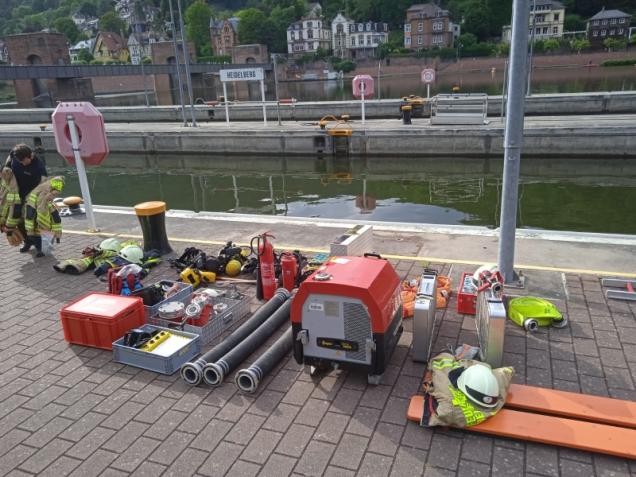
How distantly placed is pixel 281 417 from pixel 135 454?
1189 millimetres

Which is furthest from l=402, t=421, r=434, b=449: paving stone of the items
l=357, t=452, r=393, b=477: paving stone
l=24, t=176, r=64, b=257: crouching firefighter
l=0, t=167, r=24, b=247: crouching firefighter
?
l=0, t=167, r=24, b=247: crouching firefighter

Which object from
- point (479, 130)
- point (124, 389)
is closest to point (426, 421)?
point (124, 389)

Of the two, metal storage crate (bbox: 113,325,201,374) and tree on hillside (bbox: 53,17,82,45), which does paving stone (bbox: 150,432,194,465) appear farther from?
tree on hillside (bbox: 53,17,82,45)

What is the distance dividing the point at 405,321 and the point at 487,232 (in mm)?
3361

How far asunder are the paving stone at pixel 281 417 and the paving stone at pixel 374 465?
29.6 inches

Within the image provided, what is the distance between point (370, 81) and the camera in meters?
24.6

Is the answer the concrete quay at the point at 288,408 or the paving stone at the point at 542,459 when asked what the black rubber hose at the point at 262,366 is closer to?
the concrete quay at the point at 288,408

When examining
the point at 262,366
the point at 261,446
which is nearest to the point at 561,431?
the point at 261,446

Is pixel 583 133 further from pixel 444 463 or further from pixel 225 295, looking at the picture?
pixel 444 463

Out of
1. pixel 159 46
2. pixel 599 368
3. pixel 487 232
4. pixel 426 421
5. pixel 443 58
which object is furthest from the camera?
pixel 443 58

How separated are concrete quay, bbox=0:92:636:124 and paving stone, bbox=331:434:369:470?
88.2 ft

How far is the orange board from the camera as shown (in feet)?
11.8

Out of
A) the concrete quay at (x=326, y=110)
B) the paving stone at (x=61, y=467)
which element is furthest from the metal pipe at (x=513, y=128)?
the concrete quay at (x=326, y=110)

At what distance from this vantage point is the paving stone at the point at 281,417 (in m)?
4.10
